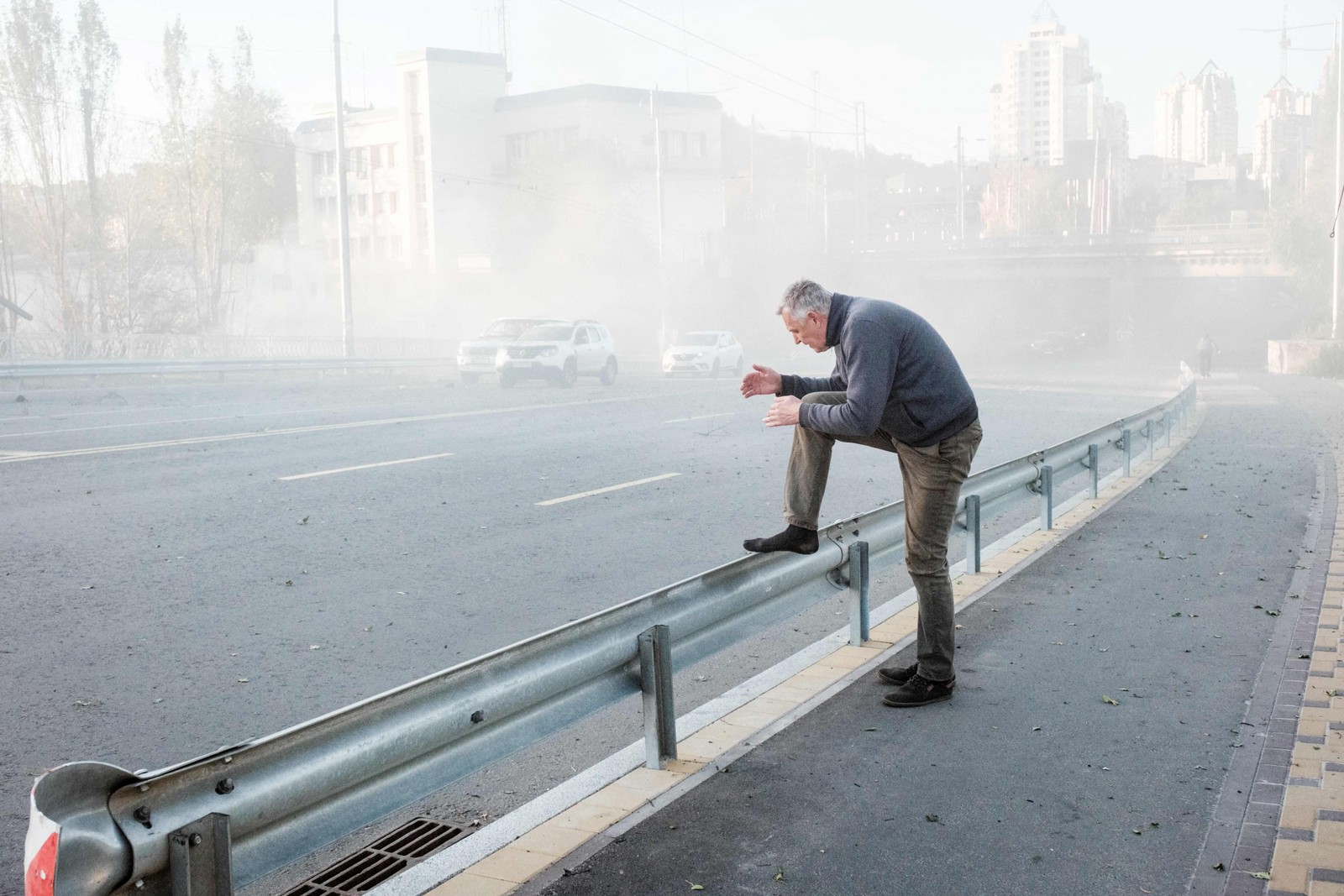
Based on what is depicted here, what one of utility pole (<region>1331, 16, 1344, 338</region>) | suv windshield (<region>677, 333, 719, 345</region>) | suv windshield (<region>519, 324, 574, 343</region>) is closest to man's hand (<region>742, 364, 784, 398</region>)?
suv windshield (<region>519, 324, 574, 343</region>)

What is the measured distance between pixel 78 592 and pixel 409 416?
13.6 meters

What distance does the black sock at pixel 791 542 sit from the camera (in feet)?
19.0

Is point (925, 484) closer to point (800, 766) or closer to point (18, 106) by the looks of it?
point (800, 766)

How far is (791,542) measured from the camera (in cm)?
584

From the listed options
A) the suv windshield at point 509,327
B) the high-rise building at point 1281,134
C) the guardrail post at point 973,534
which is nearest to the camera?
the guardrail post at point 973,534

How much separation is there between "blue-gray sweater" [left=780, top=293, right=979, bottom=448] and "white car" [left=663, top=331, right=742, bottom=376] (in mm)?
33317

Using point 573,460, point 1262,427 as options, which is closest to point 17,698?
point 573,460

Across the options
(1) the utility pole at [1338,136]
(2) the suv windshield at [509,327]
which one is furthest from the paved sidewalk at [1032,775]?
(1) the utility pole at [1338,136]

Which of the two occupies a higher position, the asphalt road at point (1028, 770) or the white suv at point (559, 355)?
the white suv at point (559, 355)

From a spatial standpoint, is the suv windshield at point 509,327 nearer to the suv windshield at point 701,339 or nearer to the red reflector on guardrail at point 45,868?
the suv windshield at point 701,339

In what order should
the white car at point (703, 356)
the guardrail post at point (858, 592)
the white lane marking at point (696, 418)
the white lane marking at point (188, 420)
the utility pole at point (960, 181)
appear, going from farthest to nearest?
the utility pole at point (960, 181) < the white car at point (703, 356) < the white lane marking at point (696, 418) < the white lane marking at point (188, 420) < the guardrail post at point (858, 592)

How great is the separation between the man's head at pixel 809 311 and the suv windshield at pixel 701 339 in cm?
3511

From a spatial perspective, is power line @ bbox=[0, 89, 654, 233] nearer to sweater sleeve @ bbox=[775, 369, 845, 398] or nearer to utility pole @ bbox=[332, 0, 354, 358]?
utility pole @ bbox=[332, 0, 354, 358]

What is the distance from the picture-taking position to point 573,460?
15.8m
